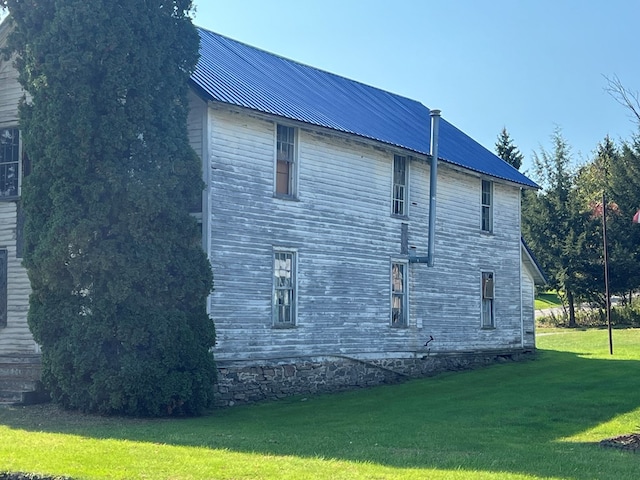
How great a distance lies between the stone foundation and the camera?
18.4 m

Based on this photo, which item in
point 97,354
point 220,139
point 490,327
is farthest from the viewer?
point 490,327

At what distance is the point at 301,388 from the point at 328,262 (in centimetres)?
306

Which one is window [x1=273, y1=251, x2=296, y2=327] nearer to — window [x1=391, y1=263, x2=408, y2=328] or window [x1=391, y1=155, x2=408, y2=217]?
window [x1=391, y1=263, x2=408, y2=328]

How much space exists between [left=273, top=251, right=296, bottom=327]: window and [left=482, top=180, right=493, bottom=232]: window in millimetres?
9664

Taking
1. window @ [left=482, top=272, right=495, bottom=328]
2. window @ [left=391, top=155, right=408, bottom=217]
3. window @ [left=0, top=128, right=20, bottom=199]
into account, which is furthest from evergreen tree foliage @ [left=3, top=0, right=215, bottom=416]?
window @ [left=482, top=272, right=495, bottom=328]

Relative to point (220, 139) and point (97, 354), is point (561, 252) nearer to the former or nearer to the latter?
point (220, 139)

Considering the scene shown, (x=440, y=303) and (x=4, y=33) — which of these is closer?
(x=4, y=33)

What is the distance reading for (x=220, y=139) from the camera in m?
18.3

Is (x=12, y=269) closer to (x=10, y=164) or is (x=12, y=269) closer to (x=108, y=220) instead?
(x=10, y=164)

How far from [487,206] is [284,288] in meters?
10.3

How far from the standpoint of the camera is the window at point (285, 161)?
20.0m

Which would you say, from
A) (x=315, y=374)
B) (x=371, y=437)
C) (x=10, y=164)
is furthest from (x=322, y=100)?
(x=371, y=437)

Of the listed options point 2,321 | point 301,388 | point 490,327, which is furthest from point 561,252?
point 2,321

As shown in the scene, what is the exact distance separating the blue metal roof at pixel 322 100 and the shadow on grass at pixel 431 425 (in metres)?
6.16
